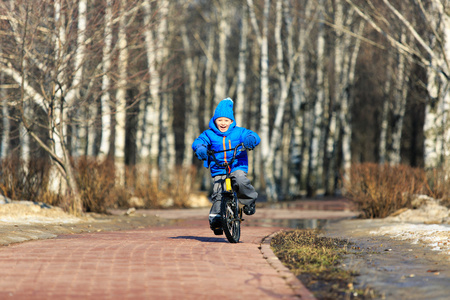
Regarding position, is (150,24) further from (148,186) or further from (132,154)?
(132,154)

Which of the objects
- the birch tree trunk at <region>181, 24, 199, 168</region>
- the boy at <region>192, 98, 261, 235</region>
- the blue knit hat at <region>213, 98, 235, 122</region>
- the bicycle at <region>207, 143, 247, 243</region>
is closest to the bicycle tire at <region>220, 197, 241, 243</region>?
the bicycle at <region>207, 143, 247, 243</region>

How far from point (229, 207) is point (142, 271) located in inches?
101

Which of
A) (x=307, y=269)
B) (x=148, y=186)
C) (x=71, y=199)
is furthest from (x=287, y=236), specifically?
(x=148, y=186)

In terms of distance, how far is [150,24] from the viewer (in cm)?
1630

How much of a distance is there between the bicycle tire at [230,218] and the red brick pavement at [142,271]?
0.55 ft

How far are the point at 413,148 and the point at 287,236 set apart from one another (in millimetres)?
35626

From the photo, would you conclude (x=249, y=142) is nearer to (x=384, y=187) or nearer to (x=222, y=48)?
(x=384, y=187)

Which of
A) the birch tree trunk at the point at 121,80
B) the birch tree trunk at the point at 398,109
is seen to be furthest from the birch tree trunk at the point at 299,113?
the birch tree trunk at the point at 121,80

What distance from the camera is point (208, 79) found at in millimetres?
44938

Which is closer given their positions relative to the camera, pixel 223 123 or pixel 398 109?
pixel 223 123

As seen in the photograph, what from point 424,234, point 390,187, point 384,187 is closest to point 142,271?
point 424,234

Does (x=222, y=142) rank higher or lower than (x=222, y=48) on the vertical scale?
lower

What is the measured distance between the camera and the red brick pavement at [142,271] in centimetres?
601

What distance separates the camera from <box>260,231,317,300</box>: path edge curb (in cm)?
612
